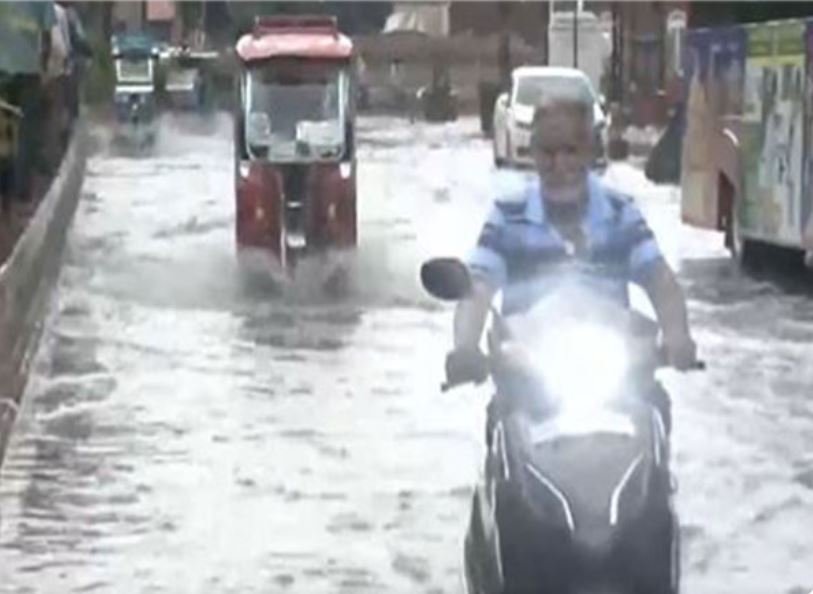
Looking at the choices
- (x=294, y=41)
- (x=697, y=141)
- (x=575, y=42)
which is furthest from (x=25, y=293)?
(x=575, y=42)

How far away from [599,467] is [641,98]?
178 feet

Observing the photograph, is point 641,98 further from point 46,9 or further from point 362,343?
point 362,343

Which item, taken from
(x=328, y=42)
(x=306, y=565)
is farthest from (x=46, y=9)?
(x=306, y=565)

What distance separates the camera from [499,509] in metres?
7.75

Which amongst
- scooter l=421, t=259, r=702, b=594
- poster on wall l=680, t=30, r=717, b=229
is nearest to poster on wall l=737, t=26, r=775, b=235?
poster on wall l=680, t=30, r=717, b=229

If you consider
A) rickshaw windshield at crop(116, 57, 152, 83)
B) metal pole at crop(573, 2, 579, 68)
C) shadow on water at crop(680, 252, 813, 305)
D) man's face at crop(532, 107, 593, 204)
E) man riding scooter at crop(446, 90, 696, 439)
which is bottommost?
rickshaw windshield at crop(116, 57, 152, 83)

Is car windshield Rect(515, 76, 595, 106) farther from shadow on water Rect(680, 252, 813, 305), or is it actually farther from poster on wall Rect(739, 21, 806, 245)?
poster on wall Rect(739, 21, 806, 245)

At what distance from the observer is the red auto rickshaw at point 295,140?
2717cm

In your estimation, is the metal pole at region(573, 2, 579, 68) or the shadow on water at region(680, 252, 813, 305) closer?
the shadow on water at region(680, 252, 813, 305)

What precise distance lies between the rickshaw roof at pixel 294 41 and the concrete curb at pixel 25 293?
2.63 meters

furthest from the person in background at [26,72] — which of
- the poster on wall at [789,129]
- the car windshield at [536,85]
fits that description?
the car windshield at [536,85]

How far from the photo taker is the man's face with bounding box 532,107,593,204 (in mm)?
Answer: 8039

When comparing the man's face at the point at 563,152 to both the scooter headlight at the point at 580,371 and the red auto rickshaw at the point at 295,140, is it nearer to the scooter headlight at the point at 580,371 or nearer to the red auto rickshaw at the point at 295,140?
the scooter headlight at the point at 580,371

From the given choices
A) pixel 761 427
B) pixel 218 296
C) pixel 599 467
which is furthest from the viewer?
pixel 218 296
